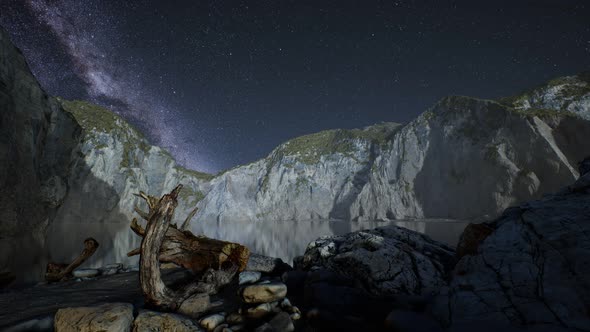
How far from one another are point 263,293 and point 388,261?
3.70 m

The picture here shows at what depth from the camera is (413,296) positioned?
5.06m

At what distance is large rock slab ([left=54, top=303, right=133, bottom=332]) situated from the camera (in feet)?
12.3

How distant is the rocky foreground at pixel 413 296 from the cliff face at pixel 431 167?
57210mm

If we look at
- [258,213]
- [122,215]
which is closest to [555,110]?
[258,213]

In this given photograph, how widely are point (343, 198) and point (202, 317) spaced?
93.1 meters

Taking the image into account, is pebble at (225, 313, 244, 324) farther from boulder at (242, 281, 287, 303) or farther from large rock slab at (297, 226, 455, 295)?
large rock slab at (297, 226, 455, 295)

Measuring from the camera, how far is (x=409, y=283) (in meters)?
6.20

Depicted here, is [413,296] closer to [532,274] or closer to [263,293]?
[532,274]

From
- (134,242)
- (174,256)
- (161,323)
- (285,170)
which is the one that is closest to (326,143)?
(285,170)

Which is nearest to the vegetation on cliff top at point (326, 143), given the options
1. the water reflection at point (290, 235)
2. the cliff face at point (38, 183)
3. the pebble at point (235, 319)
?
the water reflection at point (290, 235)

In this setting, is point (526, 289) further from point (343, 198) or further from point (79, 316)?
point (343, 198)

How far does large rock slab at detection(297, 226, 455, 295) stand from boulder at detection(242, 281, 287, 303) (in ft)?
7.98

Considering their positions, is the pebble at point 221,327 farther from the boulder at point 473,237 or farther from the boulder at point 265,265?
the boulder at point 473,237

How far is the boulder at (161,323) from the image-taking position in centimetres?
399
